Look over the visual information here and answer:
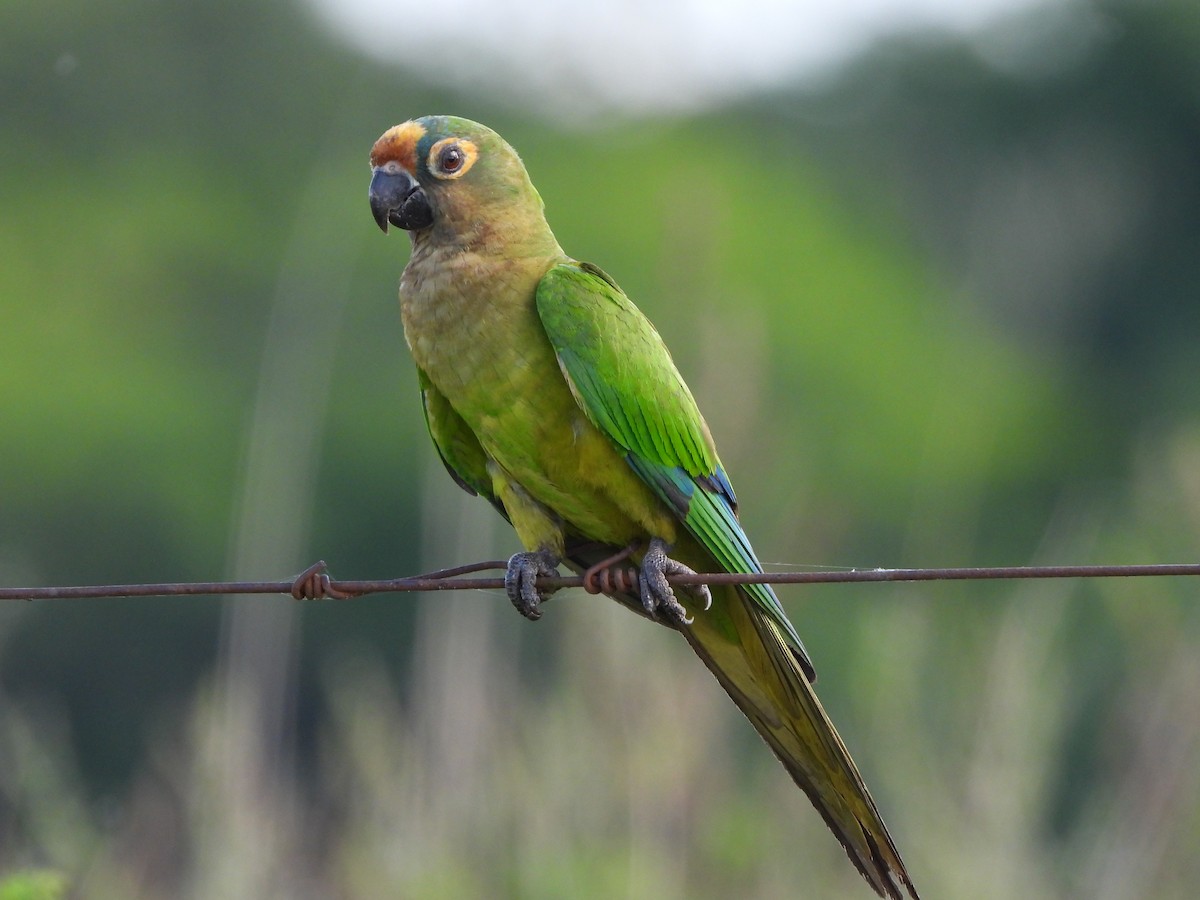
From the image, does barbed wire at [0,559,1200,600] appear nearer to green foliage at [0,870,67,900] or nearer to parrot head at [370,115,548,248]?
green foliage at [0,870,67,900]

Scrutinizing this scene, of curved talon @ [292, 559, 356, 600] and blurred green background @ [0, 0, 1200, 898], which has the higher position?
blurred green background @ [0, 0, 1200, 898]

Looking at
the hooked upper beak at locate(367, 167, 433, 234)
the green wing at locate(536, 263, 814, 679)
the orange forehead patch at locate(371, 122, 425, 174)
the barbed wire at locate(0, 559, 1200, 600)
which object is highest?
the orange forehead patch at locate(371, 122, 425, 174)

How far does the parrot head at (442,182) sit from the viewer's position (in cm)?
502

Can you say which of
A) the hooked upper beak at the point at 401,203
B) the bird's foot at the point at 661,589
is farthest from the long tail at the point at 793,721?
the hooked upper beak at the point at 401,203

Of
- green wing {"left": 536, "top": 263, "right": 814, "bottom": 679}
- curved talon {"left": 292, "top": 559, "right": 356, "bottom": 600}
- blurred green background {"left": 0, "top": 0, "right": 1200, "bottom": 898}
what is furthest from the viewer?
blurred green background {"left": 0, "top": 0, "right": 1200, "bottom": 898}

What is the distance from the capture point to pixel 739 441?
6867mm

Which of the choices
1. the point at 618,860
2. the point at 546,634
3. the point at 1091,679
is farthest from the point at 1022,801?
the point at 546,634

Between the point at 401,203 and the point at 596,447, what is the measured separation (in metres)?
1.05

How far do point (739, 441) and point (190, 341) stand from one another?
21.3 m

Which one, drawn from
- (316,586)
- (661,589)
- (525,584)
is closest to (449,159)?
(525,584)

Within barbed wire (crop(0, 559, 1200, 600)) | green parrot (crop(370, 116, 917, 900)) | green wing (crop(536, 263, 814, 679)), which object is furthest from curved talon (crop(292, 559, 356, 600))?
green wing (crop(536, 263, 814, 679))

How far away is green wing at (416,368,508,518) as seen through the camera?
192 inches

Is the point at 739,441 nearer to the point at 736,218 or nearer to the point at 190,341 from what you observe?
the point at 190,341

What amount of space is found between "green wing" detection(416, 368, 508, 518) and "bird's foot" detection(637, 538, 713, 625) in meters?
0.64
